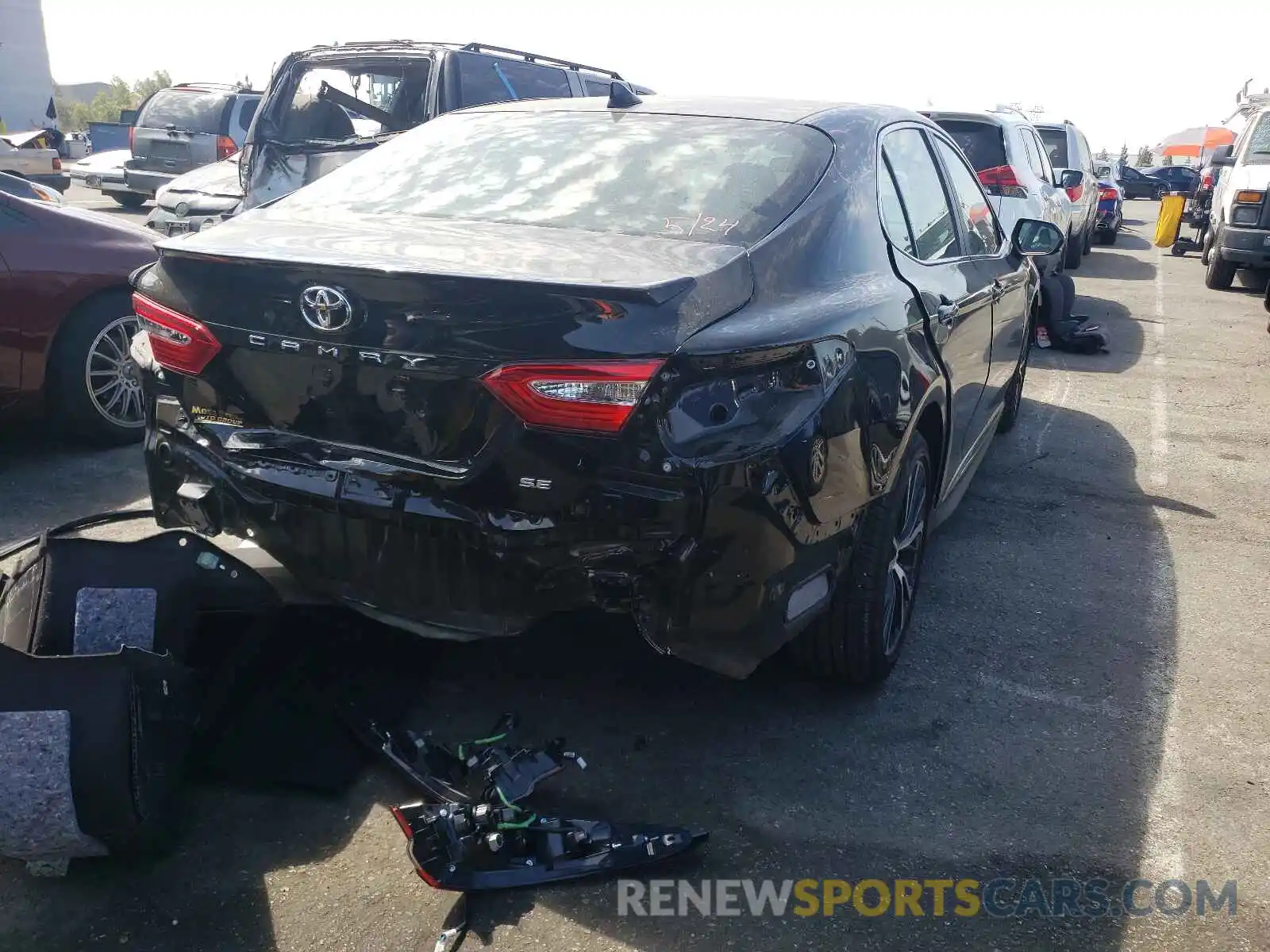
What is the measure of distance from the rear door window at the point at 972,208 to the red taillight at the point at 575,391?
2255 mm

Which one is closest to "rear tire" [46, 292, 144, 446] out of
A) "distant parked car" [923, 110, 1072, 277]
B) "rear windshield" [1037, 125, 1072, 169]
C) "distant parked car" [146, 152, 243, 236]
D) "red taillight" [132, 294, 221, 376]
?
"red taillight" [132, 294, 221, 376]

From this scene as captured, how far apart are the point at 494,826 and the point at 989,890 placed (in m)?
1.14

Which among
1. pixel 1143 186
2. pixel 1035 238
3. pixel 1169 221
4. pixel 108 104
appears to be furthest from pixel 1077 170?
pixel 108 104

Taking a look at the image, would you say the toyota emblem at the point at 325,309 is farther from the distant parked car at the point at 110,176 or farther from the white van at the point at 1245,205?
the distant parked car at the point at 110,176

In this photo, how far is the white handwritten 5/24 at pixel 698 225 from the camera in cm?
281

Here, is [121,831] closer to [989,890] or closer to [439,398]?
[439,398]

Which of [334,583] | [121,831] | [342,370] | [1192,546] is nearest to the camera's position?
[121,831]

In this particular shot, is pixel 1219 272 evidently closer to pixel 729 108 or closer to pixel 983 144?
pixel 983 144

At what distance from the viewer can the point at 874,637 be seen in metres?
3.09

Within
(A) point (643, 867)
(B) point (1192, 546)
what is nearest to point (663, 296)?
(A) point (643, 867)

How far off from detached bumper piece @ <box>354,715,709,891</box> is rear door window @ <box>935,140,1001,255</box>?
8.49ft

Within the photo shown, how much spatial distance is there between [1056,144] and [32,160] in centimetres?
1359

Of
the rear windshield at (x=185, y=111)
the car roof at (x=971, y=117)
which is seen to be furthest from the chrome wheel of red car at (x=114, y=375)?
the rear windshield at (x=185, y=111)

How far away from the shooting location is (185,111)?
1441cm
